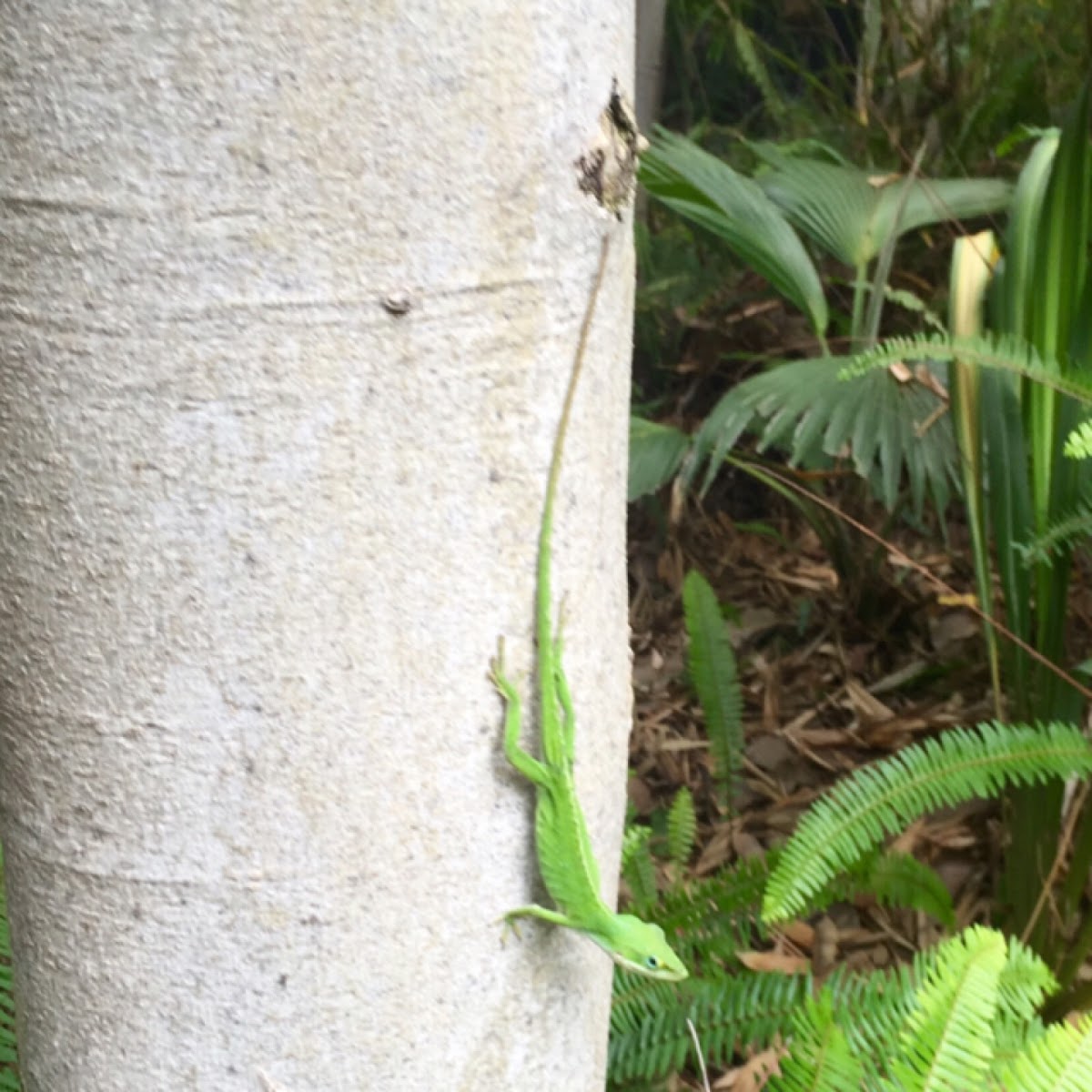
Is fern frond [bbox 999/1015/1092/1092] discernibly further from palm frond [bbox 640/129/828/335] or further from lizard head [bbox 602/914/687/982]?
palm frond [bbox 640/129/828/335]

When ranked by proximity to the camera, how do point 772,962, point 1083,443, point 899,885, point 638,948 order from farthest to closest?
point 772,962 < point 899,885 < point 1083,443 < point 638,948

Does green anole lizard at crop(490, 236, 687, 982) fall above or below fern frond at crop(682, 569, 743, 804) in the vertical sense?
above

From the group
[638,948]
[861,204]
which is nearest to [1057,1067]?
[638,948]

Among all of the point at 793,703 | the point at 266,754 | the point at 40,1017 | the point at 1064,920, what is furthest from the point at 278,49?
the point at 793,703

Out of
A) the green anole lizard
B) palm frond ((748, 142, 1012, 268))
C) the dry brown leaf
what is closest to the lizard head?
the green anole lizard

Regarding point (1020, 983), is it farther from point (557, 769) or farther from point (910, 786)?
point (557, 769)

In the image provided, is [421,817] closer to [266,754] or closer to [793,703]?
[266,754]
